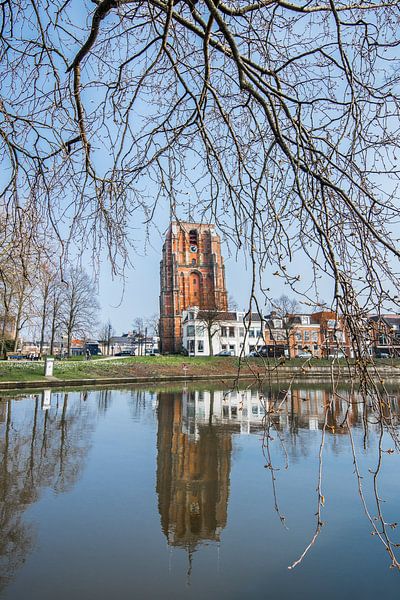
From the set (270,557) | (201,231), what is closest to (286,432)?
(270,557)

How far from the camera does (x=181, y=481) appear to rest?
6.30m

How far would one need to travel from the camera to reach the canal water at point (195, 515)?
11.7ft

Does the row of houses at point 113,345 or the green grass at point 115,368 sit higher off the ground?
the row of houses at point 113,345

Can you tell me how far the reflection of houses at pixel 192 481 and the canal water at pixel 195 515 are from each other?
0.07 feet

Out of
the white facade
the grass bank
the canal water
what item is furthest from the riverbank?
the white facade

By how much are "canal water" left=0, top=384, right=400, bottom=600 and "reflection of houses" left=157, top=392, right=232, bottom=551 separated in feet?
0.07

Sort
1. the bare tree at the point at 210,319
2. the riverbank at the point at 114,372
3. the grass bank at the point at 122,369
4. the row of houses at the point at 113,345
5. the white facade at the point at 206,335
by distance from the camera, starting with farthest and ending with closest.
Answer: the row of houses at the point at 113,345 → the white facade at the point at 206,335 → the bare tree at the point at 210,319 → the grass bank at the point at 122,369 → the riverbank at the point at 114,372

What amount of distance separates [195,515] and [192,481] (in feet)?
4.02

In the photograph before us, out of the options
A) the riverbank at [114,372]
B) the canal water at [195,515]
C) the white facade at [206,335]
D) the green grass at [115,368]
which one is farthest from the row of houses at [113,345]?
the canal water at [195,515]

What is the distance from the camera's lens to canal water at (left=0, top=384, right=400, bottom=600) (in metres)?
3.58

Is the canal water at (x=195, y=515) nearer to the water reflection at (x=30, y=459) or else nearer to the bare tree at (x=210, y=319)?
the water reflection at (x=30, y=459)

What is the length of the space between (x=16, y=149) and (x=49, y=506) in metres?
4.24

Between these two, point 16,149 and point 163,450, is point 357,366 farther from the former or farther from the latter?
point 163,450

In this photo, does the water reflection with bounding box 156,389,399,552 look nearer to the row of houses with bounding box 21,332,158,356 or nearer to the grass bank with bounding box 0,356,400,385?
the grass bank with bounding box 0,356,400,385
